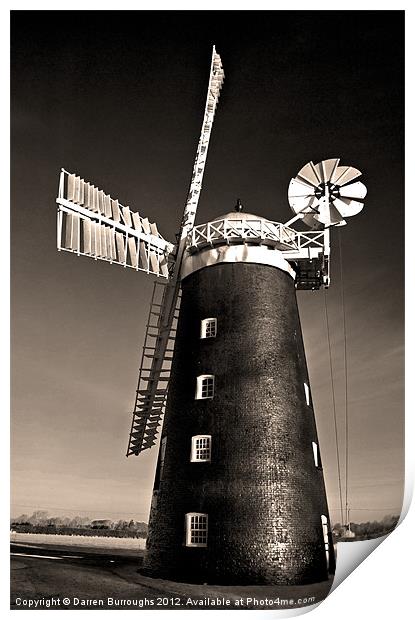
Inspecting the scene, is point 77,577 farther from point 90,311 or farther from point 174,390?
point 90,311

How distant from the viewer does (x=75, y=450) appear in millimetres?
15297

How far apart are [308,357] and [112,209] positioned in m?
5.32

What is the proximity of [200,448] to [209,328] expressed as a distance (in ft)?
8.39

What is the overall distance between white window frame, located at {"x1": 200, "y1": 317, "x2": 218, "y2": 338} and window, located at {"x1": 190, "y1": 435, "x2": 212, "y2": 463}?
216 cm

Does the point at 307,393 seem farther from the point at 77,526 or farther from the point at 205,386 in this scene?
the point at 77,526

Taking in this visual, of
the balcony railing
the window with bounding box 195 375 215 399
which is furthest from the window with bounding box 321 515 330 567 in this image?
the balcony railing

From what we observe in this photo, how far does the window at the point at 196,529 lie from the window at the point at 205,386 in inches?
93.3

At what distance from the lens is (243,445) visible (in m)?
14.9

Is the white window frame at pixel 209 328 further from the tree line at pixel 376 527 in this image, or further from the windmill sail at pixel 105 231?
the tree line at pixel 376 527

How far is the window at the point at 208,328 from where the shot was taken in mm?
16188

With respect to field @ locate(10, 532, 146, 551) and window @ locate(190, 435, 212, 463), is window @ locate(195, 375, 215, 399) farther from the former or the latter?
field @ locate(10, 532, 146, 551)

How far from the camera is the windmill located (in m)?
14.4

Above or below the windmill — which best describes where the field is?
below

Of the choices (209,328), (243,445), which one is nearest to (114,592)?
(243,445)
